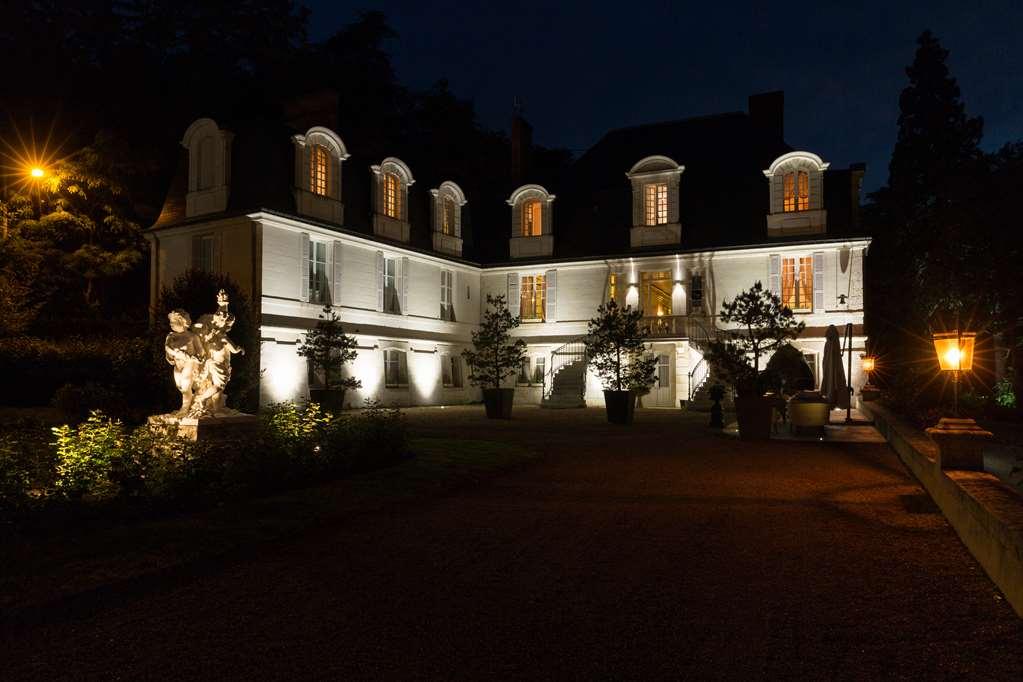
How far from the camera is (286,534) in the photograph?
728cm

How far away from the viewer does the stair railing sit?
32.4 m

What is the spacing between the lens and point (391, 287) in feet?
98.6

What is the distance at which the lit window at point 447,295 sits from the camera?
108 ft

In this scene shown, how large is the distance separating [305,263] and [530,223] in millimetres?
11181

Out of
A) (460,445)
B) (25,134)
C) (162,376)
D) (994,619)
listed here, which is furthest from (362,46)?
(994,619)

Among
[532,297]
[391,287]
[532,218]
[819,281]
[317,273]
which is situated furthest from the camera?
[532,218]

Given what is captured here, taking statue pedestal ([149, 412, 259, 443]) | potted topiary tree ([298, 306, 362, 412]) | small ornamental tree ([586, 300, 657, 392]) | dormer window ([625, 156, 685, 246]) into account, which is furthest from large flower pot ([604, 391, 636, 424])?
statue pedestal ([149, 412, 259, 443])

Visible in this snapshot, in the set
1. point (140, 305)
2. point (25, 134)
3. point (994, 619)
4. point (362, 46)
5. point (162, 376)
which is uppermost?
point (362, 46)

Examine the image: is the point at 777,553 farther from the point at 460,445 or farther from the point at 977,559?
the point at 460,445

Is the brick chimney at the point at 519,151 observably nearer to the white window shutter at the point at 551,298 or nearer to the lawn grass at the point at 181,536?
the white window shutter at the point at 551,298

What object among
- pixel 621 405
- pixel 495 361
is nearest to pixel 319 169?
pixel 495 361

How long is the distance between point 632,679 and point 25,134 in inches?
1293

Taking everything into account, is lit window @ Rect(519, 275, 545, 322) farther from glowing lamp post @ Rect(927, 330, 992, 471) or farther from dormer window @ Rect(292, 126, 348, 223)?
glowing lamp post @ Rect(927, 330, 992, 471)

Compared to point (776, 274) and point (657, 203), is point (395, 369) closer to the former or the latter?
point (657, 203)
